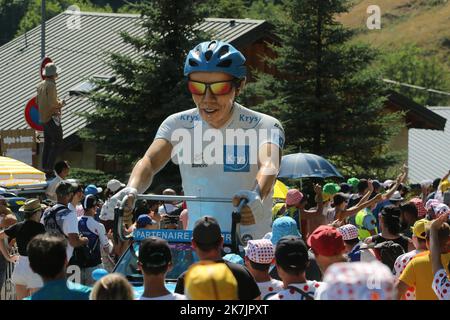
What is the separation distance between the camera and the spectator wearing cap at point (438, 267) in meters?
7.18

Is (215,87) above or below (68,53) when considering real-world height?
below

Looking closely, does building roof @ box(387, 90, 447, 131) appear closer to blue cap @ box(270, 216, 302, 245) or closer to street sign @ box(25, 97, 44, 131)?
street sign @ box(25, 97, 44, 131)

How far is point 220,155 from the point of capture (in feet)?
28.2

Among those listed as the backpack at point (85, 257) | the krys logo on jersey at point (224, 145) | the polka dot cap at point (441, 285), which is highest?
the krys logo on jersey at point (224, 145)

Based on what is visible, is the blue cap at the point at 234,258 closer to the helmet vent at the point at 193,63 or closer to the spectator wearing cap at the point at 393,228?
the helmet vent at the point at 193,63

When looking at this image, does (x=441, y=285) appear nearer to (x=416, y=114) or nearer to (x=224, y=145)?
(x=224, y=145)

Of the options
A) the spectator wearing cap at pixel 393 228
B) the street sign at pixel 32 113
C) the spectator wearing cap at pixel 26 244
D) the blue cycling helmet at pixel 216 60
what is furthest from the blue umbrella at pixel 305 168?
the blue cycling helmet at pixel 216 60

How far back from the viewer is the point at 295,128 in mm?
26125

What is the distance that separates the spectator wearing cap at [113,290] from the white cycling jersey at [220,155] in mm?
3089

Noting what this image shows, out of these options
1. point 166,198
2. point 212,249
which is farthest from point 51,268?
point 166,198

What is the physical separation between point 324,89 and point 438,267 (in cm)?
1928

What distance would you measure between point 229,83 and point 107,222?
19.5ft

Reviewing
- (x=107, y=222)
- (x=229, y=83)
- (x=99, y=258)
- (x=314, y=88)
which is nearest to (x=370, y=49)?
(x=314, y=88)
